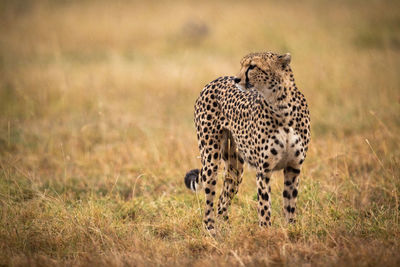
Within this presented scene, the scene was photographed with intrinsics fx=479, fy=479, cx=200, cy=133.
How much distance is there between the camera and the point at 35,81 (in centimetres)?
850

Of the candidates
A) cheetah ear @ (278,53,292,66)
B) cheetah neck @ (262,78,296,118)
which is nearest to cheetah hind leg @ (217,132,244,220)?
cheetah neck @ (262,78,296,118)

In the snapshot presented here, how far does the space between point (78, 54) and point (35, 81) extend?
3.56 m

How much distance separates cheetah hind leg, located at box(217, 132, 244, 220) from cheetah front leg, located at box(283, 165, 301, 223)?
0.52 m

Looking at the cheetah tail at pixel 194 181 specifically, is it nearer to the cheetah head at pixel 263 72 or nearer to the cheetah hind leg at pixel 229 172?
the cheetah hind leg at pixel 229 172

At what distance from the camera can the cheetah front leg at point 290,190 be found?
3.21 metres

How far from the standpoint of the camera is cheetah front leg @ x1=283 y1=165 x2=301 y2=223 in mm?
3205

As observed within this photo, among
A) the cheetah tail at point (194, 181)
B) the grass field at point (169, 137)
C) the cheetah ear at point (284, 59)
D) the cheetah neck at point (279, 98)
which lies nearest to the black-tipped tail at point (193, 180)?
the cheetah tail at point (194, 181)

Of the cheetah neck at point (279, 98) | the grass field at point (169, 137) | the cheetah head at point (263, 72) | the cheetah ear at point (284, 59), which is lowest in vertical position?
the grass field at point (169, 137)

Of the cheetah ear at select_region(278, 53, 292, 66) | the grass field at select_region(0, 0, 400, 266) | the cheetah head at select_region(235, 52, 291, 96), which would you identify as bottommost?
the grass field at select_region(0, 0, 400, 266)

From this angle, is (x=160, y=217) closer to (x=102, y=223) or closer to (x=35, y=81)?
(x=102, y=223)

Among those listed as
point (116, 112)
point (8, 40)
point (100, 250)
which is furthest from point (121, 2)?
point (100, 250)

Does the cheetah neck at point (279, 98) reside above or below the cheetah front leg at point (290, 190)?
above

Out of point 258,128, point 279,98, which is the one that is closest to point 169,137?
point 258,128

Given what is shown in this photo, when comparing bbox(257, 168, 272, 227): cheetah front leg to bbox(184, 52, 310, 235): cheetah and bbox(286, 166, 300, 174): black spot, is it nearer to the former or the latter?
bbox(184, 52, 310, 235): cheetah
